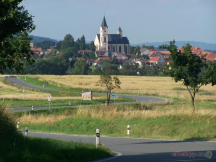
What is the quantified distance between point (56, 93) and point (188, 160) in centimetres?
5830

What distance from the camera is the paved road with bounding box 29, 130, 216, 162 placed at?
14.7 metres

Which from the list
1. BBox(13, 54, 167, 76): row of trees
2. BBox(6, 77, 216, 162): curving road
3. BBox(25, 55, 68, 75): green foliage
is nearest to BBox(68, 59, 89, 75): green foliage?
BBox(13, 54, 167, 76): row of trees

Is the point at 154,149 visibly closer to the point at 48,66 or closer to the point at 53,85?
the point at 53,85

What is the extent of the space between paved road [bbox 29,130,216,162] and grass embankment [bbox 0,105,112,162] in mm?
746

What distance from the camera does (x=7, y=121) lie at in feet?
50.3

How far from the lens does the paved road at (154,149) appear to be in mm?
14713

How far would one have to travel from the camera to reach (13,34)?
1376cm

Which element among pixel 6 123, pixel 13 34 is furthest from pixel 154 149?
pixel 13 34

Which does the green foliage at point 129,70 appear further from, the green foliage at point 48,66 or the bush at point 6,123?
the bush at point 6,123

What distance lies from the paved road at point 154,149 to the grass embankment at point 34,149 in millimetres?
746

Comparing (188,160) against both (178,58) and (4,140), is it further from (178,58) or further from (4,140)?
(178,58)

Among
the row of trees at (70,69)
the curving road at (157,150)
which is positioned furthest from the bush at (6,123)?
the row of trees at (70,69)

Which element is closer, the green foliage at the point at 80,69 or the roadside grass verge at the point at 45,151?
the roadside grass verge at the point at 45,151

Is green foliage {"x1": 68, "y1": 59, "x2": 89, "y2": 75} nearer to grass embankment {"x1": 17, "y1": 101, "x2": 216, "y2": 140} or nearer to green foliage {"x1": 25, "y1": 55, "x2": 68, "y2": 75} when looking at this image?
green foliage {"x1": 25, "y1": 55, "x2": 68, "y2": 75}
